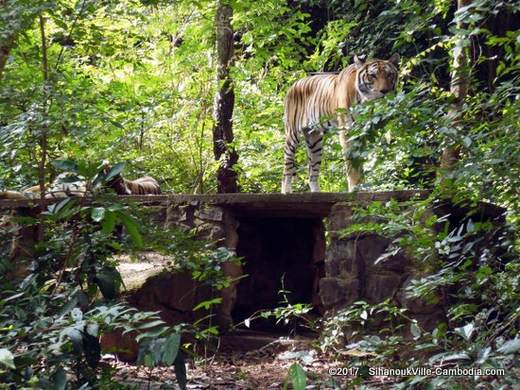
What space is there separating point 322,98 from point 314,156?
631mm

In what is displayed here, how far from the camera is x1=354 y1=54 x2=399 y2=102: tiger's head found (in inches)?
305

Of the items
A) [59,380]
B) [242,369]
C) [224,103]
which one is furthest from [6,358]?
[224,103]

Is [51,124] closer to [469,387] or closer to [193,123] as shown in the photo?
[469,387]

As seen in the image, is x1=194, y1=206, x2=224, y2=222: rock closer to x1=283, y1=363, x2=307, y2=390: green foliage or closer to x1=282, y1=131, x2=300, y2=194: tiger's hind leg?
x1=282, y1=131, x2=300, y2=194: tiger's hind leg

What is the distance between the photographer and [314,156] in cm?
836

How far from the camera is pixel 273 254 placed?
8250 mm

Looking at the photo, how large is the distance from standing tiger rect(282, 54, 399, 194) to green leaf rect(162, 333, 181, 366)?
4.79 meters

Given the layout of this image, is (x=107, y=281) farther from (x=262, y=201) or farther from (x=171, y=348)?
(x=262, y=201)

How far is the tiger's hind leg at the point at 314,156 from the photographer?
8.14 metres

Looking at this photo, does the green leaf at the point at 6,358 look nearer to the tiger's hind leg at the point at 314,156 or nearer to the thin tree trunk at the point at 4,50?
the thin tree trunk at the point at 4,50

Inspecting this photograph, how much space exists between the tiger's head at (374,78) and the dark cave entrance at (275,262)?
1.39m

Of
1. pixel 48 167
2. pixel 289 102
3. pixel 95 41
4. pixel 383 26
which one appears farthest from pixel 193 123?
pixel 48 167

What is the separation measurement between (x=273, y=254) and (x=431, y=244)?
3916 mm

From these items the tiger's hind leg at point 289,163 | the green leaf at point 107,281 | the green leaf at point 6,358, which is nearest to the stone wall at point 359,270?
the tiger's hind leg at point 289,163
